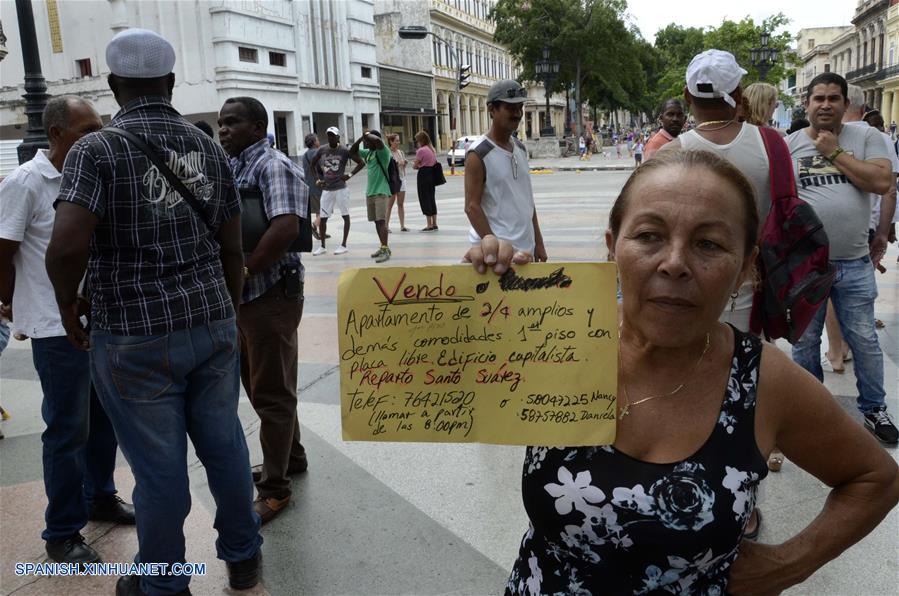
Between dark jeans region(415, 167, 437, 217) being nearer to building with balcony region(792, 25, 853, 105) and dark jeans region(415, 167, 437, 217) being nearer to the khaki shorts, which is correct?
the khaki shorts

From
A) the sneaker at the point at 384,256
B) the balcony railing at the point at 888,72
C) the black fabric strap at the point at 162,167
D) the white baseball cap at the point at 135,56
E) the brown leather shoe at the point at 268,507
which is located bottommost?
the brown leather shoe at the point at 268,507

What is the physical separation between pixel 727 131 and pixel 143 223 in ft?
7.80

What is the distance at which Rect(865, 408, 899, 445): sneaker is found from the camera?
12.6 feet

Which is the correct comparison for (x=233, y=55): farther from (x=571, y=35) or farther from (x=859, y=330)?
(x=859, y=330)

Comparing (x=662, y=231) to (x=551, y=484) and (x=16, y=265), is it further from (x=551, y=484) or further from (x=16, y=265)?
(x=16, y=265)

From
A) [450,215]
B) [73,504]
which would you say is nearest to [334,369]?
[73,504]

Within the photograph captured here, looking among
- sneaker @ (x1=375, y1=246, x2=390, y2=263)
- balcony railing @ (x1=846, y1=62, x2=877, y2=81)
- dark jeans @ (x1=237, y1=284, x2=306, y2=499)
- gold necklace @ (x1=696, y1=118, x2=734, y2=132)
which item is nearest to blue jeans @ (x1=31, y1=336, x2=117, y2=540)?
dark jeans @ (x1=237, y1=284, x2=306, y2=499)

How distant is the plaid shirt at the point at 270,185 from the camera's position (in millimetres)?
3254

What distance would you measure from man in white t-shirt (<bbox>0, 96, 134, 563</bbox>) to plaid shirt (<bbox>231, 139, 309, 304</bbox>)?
0.64m

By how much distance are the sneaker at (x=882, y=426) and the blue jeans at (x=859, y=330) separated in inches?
1.4

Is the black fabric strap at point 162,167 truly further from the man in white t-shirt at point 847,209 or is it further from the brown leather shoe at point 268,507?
the man in white t-shirt at point 847,209

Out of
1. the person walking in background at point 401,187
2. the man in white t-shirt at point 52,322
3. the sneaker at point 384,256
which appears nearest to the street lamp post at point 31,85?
the sneaker at point 384,256

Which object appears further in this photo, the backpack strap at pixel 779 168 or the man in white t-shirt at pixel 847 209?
the man in white t-shirt at pixel 847 209

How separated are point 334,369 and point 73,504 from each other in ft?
8.60
